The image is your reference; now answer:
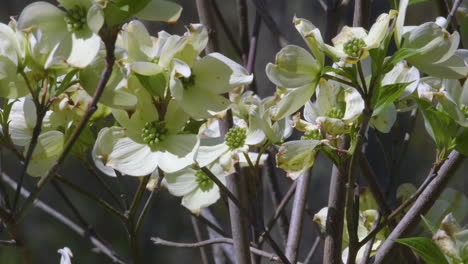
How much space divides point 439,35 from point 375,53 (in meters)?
0.05

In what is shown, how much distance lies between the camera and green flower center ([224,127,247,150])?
1.48 feet

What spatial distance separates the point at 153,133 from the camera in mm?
408

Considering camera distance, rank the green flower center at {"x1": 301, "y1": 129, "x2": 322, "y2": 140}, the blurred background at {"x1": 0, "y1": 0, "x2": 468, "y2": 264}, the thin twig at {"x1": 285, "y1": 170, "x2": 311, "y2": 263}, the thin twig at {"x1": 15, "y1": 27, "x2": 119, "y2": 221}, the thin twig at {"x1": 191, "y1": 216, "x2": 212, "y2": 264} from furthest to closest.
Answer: the blurred background at {"x1": 0, "y1": 0, "x2": 468, "y2": 264}, the thin twig at {"x1": 191, "y1": 216, "x2": 212, "y2": 264}, the thin twig at {"x1": 285, "y1": 170, "x2": 311, "y2": 263}, the green flower center at {"x1": 301, "y1": 129, "x2": 322, "y2": 140}, the thin twig at {"x1": 15, "y1": 27, "x2": 119, "y2": 221}

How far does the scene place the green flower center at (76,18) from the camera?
361 mm

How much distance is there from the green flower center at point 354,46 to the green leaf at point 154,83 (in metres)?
0.11

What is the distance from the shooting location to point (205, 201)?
52cm

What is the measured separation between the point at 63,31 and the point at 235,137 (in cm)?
14

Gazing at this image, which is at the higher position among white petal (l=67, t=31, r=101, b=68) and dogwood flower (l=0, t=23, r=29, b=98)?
white petal (l=67, t=31, r=101, b=68)

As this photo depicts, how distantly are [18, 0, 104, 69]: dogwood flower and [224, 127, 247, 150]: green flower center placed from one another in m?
0.13

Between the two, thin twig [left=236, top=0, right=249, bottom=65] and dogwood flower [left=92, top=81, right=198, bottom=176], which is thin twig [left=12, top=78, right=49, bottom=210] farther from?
thin twig [left=236, top=0, right=249, bottom=65]

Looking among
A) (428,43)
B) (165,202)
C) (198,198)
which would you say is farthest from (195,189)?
(165,202)

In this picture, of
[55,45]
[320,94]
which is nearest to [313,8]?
[320,94]

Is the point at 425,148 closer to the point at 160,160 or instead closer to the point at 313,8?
the point at 313,8

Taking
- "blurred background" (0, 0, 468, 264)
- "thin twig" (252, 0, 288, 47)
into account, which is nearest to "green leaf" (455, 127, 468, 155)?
"thin twig" (252, 0, 288, 47)
